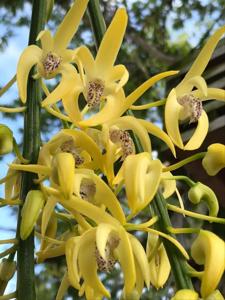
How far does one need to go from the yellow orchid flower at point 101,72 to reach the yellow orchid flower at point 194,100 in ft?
0.16

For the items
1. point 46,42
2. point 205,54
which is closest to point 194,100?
point 205,54

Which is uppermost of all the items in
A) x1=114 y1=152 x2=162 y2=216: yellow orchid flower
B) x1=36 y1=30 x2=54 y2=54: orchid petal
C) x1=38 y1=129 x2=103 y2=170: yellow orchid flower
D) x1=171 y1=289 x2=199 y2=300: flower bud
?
x1=36 y1=30 x2=54 y2=54: orchid petal

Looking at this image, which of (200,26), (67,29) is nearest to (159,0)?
(200,26)

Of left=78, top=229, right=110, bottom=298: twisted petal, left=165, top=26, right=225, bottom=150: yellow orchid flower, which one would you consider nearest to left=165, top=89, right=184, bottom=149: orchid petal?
left=165, top=26, right=225, bottom=150: yellow orchid flower

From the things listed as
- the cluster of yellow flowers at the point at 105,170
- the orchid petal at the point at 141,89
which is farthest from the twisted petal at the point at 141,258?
the orchid petal at the point at 141,89

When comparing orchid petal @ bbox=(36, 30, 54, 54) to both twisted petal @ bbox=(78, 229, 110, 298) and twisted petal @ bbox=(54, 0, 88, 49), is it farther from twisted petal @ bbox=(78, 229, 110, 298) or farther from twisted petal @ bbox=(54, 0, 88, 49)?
twisted petal @ bbox=(78, 229, 110, 298)

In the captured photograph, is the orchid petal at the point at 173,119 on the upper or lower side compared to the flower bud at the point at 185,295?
upper

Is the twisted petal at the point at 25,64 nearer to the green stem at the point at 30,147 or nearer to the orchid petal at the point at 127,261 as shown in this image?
the green stem at the point at 30,147

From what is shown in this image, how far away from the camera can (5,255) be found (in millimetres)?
552

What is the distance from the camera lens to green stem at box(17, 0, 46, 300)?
501 mm

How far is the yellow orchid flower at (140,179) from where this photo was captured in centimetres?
47

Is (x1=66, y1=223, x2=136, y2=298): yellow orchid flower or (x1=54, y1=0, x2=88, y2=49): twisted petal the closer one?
(x1=66, y1=223, x2=136, y2=298): yellow orchid flower

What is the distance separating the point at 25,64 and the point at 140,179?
0.16 m

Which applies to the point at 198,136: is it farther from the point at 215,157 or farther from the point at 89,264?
the point at 89,264
